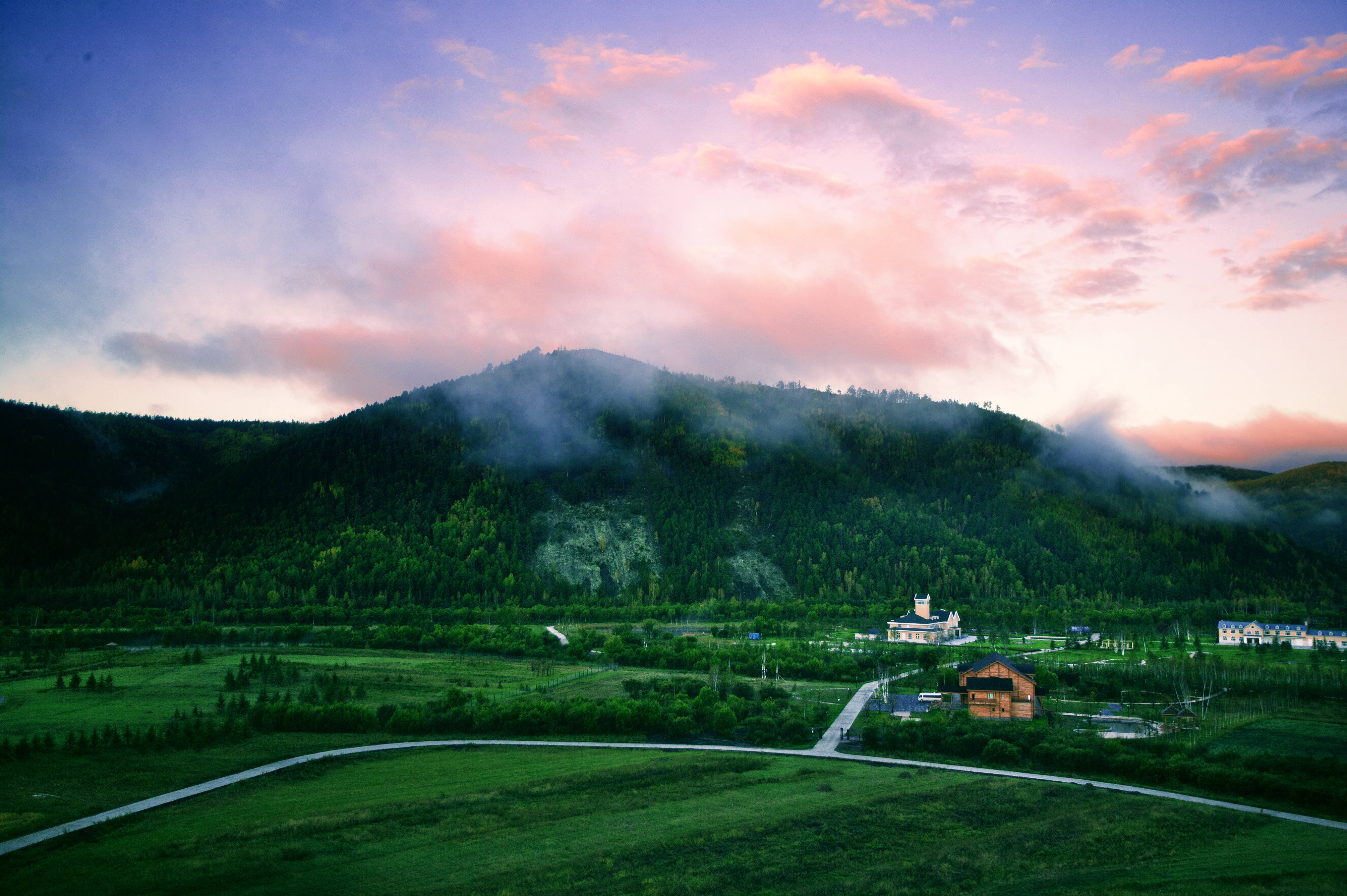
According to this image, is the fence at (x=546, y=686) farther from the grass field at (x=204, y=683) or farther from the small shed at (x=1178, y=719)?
the small shed at (x=1178, y=719)

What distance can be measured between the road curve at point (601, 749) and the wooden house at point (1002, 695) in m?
16.6

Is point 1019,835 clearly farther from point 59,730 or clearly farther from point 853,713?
point 59,730

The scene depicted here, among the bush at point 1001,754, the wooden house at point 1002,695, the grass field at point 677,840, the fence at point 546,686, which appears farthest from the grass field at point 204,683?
the bush at point 1001,754

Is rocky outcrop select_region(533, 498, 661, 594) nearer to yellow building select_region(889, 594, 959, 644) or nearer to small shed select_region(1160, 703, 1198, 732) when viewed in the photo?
yellow building select_region(889, 594, 959, 644)

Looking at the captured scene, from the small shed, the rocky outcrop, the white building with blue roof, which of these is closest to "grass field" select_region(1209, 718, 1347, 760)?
the small shed

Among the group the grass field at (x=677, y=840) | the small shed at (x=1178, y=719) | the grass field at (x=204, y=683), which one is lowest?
the grass field at (x=677, y=840)

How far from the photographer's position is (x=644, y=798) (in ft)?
167

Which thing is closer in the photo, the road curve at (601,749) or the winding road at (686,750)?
the road curve at (601,749)

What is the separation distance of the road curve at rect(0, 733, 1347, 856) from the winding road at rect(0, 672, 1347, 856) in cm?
5

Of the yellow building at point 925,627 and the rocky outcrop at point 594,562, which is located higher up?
the rocky outcrop at point 594,562

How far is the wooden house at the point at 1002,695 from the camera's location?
73938mm

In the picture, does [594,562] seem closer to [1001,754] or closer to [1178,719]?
[1178,719]

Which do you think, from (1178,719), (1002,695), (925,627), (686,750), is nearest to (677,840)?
(686,750)

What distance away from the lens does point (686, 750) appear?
63.6m
